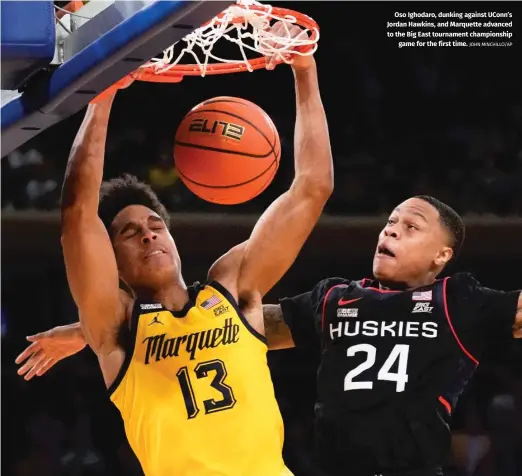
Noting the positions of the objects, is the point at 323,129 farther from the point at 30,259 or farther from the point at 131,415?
the point at 30,259

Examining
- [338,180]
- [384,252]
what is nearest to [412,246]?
[384,252]

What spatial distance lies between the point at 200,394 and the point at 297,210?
721 mm

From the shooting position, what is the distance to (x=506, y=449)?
6.02 metres

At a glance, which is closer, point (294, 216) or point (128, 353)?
point (128, 353)

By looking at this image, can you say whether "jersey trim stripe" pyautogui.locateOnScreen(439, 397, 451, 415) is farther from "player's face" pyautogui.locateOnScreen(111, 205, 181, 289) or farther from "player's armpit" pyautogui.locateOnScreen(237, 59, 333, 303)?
"player's face" pyautogui.locateOnScreen(111, 205, 181, 289)

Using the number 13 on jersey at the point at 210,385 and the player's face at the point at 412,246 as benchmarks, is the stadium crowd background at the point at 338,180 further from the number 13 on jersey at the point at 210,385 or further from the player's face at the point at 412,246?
the number 13 on jersey at the point at 210,385

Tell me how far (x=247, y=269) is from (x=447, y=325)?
81 cm

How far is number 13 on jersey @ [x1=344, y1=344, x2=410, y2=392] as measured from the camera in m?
3.65

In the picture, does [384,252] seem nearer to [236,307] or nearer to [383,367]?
[383,367]

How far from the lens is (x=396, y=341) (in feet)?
12.3

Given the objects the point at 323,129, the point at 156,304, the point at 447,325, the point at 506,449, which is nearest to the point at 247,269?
Answer: the point at 156,304

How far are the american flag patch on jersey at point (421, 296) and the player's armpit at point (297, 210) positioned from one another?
576 mm

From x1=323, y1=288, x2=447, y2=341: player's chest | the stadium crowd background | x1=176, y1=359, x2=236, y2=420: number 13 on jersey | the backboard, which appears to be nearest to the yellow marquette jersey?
x1=176, y1=359, x2=236, y2=420: number 13 on jersey

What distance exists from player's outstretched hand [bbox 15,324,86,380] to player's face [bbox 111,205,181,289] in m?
0.49
